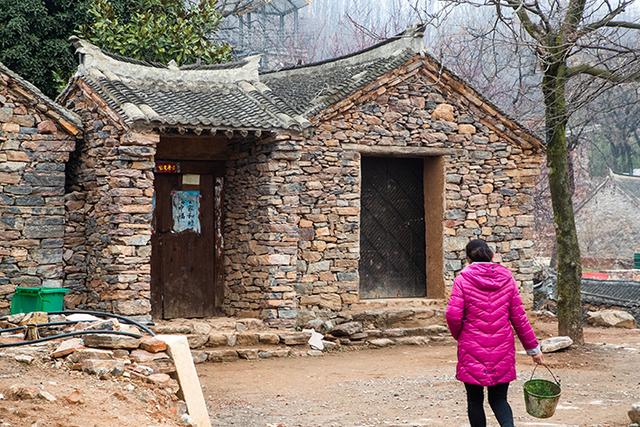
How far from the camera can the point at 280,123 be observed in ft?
41.2

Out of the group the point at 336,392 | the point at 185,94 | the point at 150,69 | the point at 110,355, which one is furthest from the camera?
the point at 150,69

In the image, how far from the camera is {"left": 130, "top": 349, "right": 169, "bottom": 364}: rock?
24.2 feet

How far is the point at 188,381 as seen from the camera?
7332mm

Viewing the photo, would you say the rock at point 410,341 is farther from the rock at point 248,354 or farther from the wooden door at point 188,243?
the wooden door at point 188,243

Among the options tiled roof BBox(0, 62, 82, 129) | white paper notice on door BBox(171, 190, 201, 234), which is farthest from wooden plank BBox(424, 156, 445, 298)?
tiled roof BBox(0, 62, 82, 129)

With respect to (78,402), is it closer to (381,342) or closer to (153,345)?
(153,345)

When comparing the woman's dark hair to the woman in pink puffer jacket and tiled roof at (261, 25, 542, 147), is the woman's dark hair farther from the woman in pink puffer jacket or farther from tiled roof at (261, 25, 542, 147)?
tiled roof at (261, 25, 542, 147)

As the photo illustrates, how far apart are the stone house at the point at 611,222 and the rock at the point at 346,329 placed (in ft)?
71.3

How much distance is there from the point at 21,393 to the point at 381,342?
8155 millimetres

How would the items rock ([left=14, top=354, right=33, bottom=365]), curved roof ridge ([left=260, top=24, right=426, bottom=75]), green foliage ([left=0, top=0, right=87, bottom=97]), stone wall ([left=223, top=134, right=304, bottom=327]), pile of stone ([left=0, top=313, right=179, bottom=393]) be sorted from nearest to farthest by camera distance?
pile of stone ([left=0, top=313, right=179, bottom=393])
rock ([left=14, top=354, right=33, bottom=365])
stone wall ([left=223, top=134, right=304, bottom=327])
curved roof ridge ([left=260, top=24, right=426, bottom=75])
green foliage ([left=0, top=0, right=87, bottom=97])

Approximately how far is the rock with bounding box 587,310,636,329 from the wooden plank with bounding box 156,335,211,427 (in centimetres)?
1098

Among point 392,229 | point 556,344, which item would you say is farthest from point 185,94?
point 556,344

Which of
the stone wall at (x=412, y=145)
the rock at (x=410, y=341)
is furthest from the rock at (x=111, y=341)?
the rock at (x=410, y=341)

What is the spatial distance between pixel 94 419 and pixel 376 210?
920cm
